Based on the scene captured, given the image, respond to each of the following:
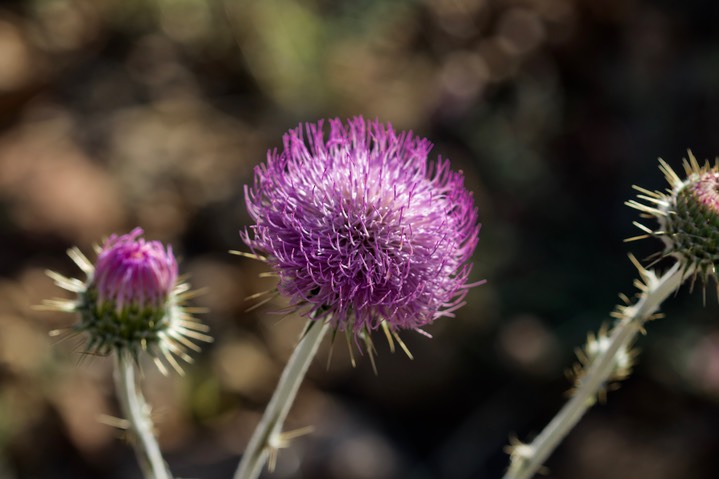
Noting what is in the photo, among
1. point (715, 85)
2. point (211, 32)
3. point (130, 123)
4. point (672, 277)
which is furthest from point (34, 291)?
point (715, 85)

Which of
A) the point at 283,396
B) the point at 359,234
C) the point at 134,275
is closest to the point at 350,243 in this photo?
the point at 359,234

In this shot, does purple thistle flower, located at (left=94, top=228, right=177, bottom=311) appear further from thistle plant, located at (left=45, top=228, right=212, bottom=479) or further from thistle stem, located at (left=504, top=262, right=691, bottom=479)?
thistle stem, located at (left=504, top=262, right=691, bottom=479)

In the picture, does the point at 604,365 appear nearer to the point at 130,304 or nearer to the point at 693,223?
the point at 693,223

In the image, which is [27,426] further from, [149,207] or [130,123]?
[130,123]

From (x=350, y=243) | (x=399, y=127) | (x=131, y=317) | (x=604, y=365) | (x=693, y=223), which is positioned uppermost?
(x=399, y=127)

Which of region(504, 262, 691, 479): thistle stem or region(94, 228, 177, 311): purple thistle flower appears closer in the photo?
region(504, 262, 691, 479): thistle stem

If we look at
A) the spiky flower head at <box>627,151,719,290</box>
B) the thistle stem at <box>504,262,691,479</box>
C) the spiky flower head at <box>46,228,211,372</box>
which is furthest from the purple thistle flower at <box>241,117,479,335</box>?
the spiky flower head at <box>627,151,719,290</box>
